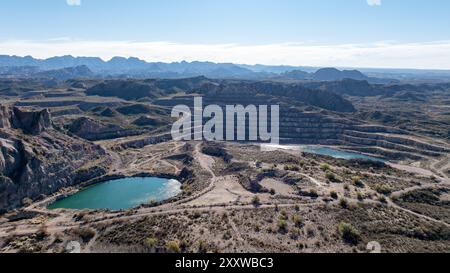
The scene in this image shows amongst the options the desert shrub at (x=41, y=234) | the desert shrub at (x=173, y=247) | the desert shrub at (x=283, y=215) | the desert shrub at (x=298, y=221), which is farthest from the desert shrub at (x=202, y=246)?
the desert shrub at (x=41, y=234)

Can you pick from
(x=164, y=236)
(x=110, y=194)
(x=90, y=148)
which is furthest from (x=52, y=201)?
(x=164, y=236)

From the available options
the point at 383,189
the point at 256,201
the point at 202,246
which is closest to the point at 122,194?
the point at 256,201

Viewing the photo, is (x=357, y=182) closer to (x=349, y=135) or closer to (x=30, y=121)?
(x=349, y=135)

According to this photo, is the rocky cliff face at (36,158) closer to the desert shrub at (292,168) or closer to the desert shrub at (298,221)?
the desert shrub at (292,168)

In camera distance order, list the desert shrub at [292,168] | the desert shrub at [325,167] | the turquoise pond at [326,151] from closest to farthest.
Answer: the desert shrub at [292,168]
the desert shrub at [325,167]
the turquoise pond at [326,151]

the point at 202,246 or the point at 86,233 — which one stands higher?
the point at 202,246

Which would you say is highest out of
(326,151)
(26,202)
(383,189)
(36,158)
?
(36,158)

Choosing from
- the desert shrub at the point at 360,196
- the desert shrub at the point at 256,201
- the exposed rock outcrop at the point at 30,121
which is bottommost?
the desert shrub at the point at 256,201

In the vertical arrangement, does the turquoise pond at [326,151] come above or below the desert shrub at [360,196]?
below
